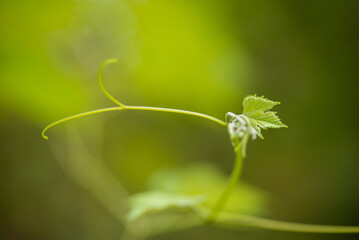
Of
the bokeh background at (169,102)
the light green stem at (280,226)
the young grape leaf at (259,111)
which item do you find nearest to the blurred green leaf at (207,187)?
the bokeh background at (169,102)

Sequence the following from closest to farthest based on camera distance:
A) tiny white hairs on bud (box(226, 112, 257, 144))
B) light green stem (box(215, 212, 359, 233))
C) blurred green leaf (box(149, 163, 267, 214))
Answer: tiny white hairs on bud (box(226, 112, 257, 144)), light green stem (box(215, 212, 359, 233)), blurred green leaf (box(149, 163, 267, 214))

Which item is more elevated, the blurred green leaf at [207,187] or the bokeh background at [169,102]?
the bokeh background at [169,102]

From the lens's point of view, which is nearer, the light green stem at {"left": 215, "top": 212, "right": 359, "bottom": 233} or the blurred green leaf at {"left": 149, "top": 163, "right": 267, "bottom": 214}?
the light green stem at {"left": 215, "top": 212, "right": 359, "bottom": 233}

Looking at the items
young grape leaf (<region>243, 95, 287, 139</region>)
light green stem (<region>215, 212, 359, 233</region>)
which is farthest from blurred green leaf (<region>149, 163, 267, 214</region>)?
young grape leaf (<region>243, 95, 287, 139</region>)

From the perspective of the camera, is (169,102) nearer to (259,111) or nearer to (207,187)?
(207,187)

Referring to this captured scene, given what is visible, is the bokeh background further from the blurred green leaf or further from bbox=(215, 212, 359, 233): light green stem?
bbox=(215, 212, 359, 233): light green stem

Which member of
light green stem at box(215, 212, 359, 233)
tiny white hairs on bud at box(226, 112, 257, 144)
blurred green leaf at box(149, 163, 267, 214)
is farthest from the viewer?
blurred green leaf at box(149, 163, 267, 214)

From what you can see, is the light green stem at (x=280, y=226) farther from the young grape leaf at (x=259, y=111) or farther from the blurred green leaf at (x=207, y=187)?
the young grape leaf at (x=259, y=111)

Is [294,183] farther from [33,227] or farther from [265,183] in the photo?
[33,227]

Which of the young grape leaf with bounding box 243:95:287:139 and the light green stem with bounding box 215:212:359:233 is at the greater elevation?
the young grape leaf with bounding box 243:95:287:139
